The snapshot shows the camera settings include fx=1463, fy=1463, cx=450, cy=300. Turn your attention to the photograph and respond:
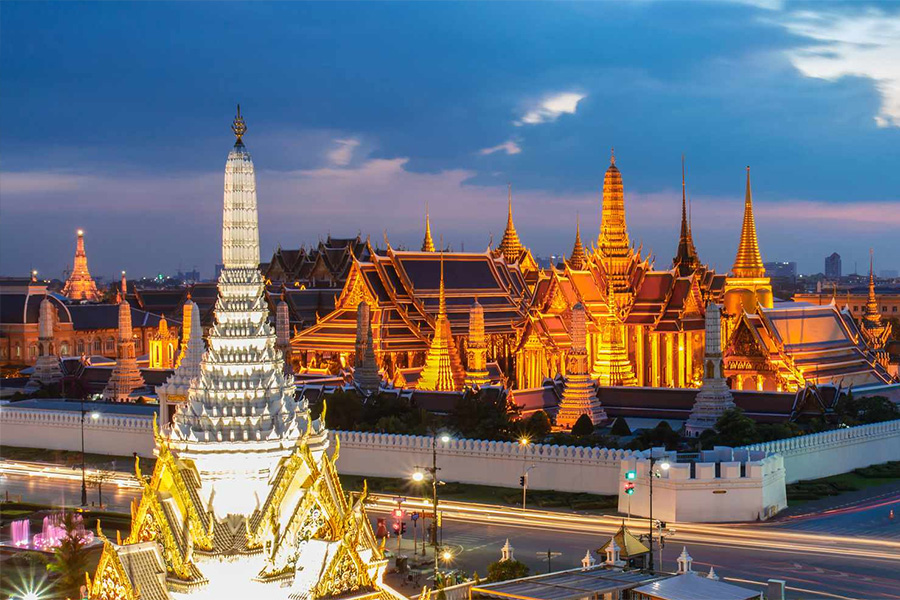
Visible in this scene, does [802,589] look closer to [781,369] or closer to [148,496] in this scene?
[148,496]

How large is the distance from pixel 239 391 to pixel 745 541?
1736 centimetres

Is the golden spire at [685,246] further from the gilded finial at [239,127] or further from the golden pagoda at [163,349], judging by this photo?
the gilded finial at [239,127]

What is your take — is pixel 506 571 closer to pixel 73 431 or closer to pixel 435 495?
pixel 435 495

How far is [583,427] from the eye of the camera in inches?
1992

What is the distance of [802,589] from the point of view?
3052 centimetres

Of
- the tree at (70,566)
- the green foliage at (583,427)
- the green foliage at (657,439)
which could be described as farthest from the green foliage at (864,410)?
the tree at (70,566)

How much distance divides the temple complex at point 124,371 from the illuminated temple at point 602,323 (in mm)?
8432

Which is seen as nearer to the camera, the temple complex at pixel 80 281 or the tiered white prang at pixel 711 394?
the tiered white prang at pixel 711 394

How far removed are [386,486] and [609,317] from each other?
26660 mm

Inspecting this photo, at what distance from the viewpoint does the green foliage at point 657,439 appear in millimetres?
46156

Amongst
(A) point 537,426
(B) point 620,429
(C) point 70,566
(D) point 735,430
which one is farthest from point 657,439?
(C) point 70,566

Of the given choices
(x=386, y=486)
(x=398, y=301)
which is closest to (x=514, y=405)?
(x=386, y=486)

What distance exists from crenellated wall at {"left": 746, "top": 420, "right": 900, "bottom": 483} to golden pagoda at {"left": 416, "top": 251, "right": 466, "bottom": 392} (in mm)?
18483

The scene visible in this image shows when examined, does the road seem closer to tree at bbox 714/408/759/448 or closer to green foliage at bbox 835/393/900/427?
tree at bbox 714/408/759/448
